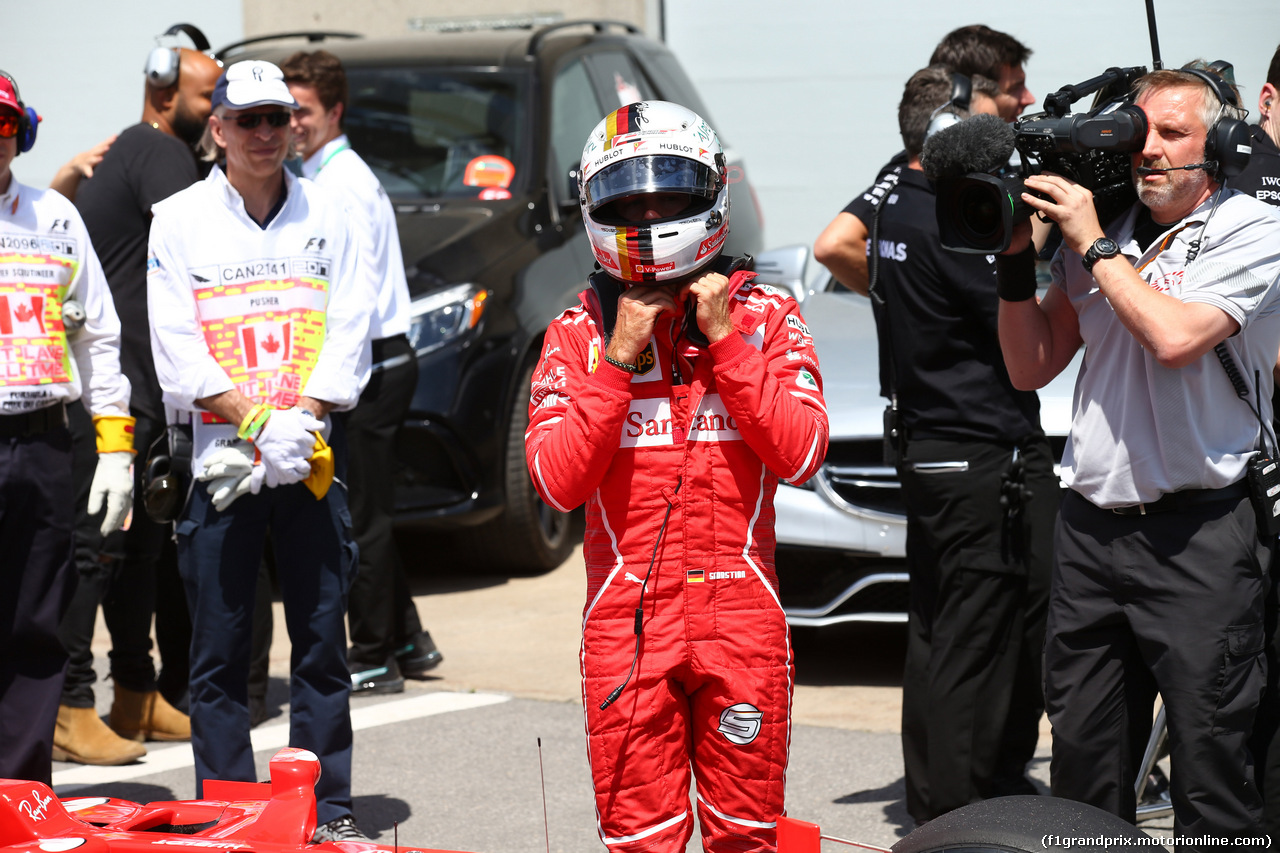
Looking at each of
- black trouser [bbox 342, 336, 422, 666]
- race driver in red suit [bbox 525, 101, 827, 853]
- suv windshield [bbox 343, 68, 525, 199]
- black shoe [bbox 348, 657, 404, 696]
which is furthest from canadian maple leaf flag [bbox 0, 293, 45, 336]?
suv windshield [bbox 343, 68, 525, 199]

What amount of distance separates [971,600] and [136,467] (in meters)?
3.23

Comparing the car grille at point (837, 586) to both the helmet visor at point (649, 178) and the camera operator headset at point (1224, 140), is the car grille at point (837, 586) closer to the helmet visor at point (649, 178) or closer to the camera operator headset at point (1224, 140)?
the camera operator headset at point (1224, 140)

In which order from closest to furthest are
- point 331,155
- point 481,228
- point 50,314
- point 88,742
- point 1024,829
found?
1. point 1024,829
2. point 50,314
3. point 88,742
4. point 331,155
5. point 481,228

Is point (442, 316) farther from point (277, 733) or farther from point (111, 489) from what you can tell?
point (111, 489)

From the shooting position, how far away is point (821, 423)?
314cm

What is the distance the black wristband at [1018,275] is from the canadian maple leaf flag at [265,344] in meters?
1.99

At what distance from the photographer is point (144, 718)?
5488mm

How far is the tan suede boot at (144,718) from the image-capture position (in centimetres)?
547

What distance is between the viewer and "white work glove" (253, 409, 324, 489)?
13.3ft

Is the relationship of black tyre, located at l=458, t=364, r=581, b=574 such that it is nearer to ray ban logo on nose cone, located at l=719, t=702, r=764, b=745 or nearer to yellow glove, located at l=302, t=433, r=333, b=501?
yellow glove, located at l=302, t=433, r=333, b=501

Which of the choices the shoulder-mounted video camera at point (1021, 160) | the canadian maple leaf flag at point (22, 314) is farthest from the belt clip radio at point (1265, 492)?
the canadian maple leaf flag at point (22, 314)

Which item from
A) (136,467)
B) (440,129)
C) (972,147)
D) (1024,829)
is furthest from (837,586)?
(440,129)

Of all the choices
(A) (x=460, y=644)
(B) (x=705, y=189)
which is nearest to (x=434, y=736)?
(A) (x=460, y=644)

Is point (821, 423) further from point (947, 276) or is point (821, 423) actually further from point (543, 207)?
point (543, 207)
